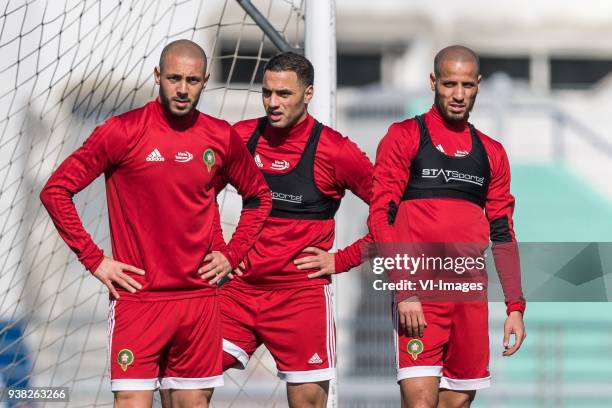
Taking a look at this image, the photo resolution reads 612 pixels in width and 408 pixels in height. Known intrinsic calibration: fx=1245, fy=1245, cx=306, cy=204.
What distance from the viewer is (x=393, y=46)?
17.7 meters

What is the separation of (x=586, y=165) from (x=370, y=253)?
942 cm

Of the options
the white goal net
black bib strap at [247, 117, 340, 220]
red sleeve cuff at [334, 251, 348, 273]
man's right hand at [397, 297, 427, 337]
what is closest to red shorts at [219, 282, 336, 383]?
red sleeve cuff at [334, 251, 348, 273]

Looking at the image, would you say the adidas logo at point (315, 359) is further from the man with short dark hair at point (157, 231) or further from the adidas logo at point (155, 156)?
the adidas logo at point (155, 156)

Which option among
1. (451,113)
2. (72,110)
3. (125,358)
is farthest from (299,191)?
(72,110)

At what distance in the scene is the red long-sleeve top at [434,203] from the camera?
203 inches

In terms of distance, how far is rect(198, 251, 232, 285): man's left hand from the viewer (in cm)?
505

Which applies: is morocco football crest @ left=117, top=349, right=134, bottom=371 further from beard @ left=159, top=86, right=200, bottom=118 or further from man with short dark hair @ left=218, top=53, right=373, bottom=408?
beard @ left=159, top=86, right=200, bottom=118

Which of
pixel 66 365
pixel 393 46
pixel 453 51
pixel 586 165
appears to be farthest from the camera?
pixel 393 46

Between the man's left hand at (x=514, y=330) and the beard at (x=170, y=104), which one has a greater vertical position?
the beard at (x=170, y=104)

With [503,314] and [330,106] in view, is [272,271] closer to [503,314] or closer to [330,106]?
[330,106]

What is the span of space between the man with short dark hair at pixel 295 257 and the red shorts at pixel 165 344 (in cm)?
42

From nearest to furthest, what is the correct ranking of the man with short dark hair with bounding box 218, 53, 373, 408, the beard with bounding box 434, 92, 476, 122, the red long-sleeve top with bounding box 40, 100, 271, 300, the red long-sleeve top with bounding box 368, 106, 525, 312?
the red long-sleeve top with bounding box 40, 100, 271, 300 → the red long-sleeve top with bounding box 368, 106, 525, 312 → the beard with bounding box 434, 92, 476, 122 → the man with short dark hair with bounding box 218, 53, 373, 408

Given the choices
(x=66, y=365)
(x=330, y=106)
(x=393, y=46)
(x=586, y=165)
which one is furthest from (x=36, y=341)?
(x=393, y=46)

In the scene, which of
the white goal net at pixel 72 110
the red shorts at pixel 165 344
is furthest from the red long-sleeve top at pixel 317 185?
the white goal net at pixel 72 110
